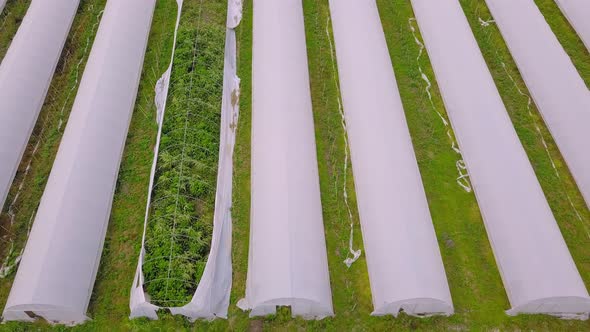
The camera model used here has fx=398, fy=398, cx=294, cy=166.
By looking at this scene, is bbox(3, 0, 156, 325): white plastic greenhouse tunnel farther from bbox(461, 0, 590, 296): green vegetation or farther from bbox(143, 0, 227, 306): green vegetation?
bbox(461, 0, 590, 296): green vegetation

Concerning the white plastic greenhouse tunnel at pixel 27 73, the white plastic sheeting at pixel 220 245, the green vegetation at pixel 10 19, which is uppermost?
the green vegetation at pixel 10 19

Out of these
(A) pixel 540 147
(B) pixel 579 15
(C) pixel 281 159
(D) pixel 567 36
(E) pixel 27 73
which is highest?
(B) pixel 579 15

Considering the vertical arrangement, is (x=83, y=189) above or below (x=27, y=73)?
below

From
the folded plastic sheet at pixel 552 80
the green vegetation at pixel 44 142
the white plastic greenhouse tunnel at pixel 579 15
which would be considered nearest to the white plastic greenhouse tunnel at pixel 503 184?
the folded plastic sheet at pixel 552 80

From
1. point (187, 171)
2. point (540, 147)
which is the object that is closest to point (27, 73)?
point (187, 171)

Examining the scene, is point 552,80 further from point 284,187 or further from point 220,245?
point 220,245

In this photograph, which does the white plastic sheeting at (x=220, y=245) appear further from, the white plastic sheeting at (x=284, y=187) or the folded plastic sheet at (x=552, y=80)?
the folded plastic sheet at (x=552, y=80)
